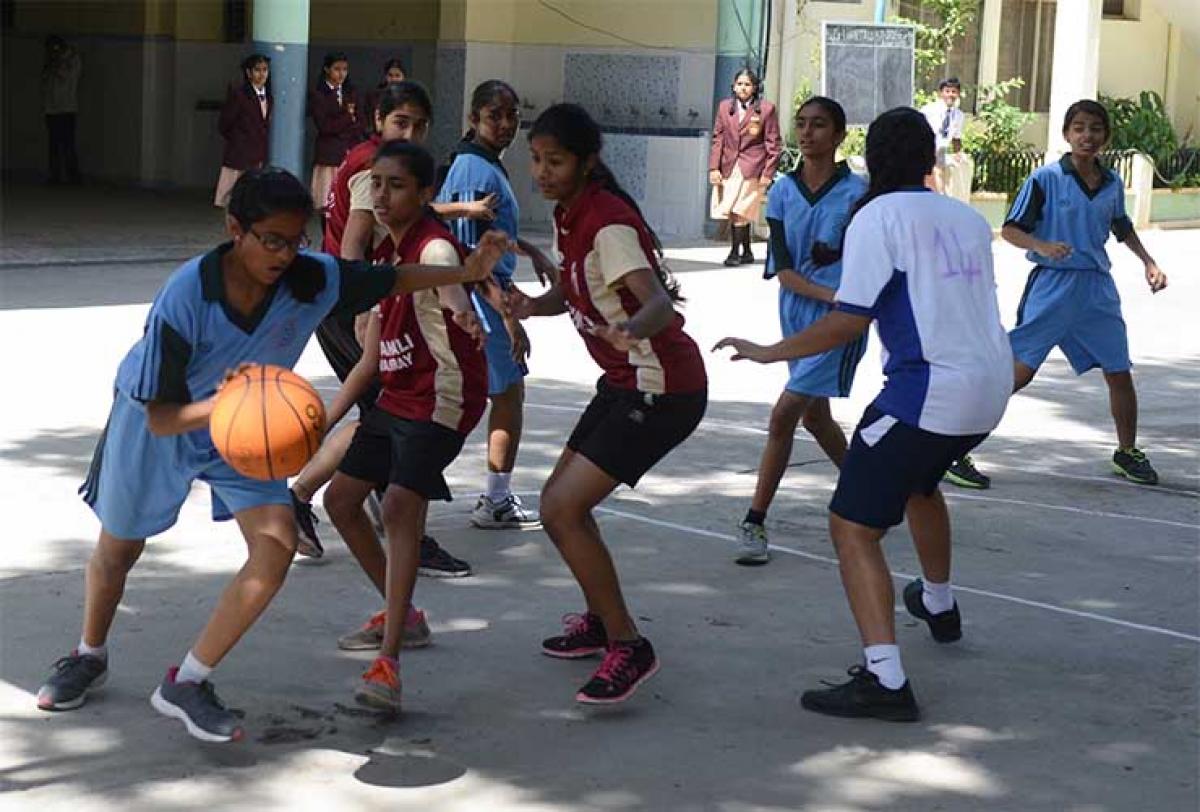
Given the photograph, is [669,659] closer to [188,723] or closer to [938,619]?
[938,619]

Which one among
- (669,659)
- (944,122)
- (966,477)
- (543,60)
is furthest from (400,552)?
(944,122)

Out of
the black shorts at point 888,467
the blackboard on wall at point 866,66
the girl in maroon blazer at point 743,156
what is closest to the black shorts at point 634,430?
the black shorts at point 888,467

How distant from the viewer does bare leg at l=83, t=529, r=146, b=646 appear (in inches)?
224

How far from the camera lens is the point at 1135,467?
980cm

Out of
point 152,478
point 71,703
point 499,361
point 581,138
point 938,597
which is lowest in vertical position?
point 71,703

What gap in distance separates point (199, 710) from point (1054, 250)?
5.15 meters

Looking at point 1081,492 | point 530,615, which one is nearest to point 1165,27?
point 1081,492

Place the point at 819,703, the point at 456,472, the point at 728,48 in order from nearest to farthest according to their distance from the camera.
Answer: the point at 819,703 → the point at 456,472 → the point at 728,48

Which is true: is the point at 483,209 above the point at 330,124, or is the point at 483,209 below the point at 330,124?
below

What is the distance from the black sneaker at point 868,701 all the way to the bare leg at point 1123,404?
13.6ft

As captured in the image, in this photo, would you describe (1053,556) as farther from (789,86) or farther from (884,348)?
(789,86)

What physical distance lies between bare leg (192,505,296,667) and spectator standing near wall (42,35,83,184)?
67.0 feet

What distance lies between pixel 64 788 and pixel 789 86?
1872cm

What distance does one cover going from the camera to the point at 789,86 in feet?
75.4
